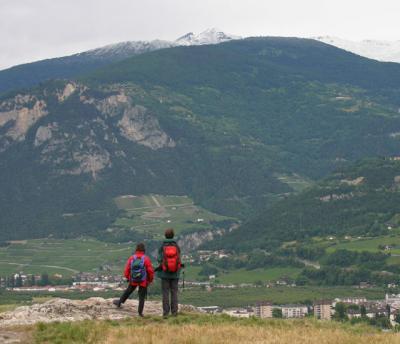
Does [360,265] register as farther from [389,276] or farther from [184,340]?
[184,340]

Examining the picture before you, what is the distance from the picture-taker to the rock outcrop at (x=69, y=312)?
118 ft

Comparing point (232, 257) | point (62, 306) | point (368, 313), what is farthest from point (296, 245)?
point (62, 306)

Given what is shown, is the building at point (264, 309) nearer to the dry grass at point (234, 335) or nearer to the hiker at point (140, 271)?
the hiker at point (140, 271)

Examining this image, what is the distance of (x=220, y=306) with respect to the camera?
12875 centimetres

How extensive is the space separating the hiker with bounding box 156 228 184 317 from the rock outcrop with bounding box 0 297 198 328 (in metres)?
1.51

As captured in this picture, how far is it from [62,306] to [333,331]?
9479mm

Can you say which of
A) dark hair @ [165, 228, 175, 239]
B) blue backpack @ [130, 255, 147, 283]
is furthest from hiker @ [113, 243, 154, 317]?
dark hair @ [165, 228, 175, 239]

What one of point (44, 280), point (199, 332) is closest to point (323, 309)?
point (199, 332)

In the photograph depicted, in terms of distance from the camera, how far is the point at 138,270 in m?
36.9

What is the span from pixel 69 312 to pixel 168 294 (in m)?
3.31

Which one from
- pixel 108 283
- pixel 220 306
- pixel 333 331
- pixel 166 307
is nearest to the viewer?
pixel 333 331

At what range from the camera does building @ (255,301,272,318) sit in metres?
107

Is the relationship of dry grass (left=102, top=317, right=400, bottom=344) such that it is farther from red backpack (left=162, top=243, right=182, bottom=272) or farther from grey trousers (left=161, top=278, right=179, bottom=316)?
red backpack (left=162, top=243, right=182, bottom=272)

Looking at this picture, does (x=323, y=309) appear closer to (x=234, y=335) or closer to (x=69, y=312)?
(x=69, y=312)
